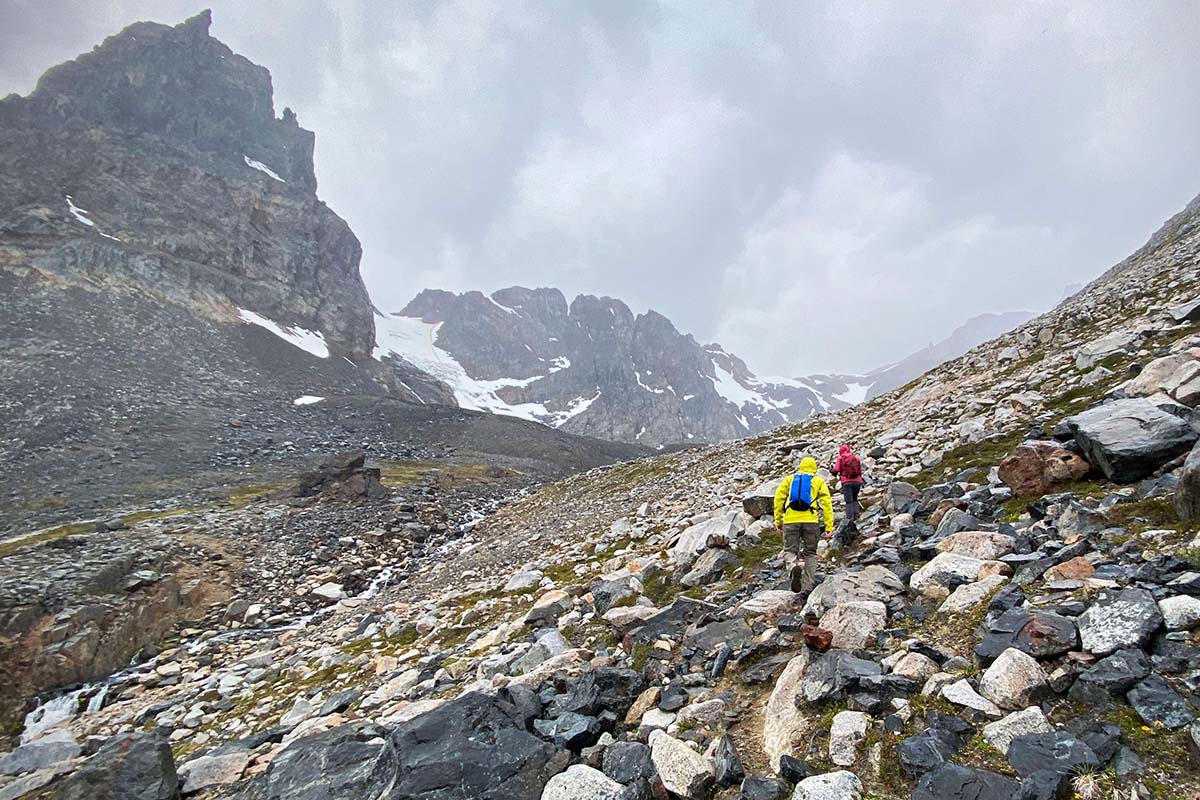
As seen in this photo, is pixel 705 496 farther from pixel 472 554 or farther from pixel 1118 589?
pixel 1118 589

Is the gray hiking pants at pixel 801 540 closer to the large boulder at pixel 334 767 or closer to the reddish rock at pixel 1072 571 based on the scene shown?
the reddish rock at pixel 1072 571

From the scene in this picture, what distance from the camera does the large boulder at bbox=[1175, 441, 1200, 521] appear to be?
5.74 metres

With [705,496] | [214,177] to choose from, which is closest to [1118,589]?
[705,496]

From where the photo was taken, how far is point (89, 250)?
295ft

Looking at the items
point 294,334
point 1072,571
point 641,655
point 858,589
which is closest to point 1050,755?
point 1072,571

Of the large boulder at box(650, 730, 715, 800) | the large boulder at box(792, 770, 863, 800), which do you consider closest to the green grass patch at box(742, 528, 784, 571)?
the large boulder at box(650, 730, 715, 800)

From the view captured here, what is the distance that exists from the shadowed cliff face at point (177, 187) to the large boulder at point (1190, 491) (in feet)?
395

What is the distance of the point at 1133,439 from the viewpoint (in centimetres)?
755

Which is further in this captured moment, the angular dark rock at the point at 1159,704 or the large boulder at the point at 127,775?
the large boulder at the point at 127,775

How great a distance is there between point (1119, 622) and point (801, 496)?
5260mm

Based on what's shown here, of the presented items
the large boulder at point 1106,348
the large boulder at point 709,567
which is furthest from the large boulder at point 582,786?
the large boulder at point 1106,348

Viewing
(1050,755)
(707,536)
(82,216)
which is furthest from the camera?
(82,216)

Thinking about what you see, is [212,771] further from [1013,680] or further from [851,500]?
[851,500]

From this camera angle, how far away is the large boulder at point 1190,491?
226 inches
